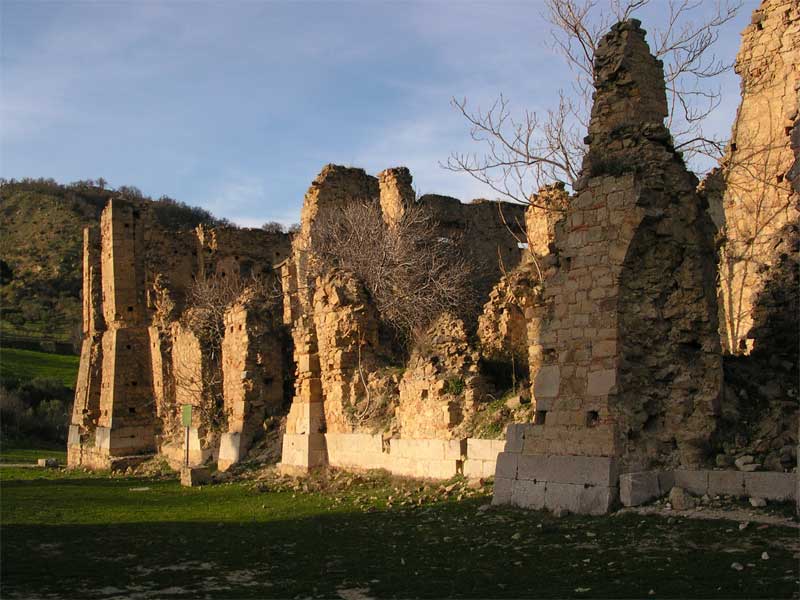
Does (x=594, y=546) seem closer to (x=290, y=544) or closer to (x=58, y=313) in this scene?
(x=290, y=544)

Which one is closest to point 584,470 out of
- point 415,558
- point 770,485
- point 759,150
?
point 770,485

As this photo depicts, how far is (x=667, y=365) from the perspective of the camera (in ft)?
31.7

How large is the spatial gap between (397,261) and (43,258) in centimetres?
4610

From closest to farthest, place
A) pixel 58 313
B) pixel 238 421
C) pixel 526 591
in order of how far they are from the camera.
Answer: pixel 526 591, pixel 238 421, pixel 58 313

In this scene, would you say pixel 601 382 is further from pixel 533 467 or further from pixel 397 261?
pixel 397 261

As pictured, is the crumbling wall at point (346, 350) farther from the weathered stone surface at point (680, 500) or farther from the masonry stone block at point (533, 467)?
the weathered stone surface at point (680, 500)

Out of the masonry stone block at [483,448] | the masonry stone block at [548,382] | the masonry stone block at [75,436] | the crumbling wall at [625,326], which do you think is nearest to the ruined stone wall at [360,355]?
the masonry stone block at [483,448]

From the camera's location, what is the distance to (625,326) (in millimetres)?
9625

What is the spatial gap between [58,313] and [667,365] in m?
50.8

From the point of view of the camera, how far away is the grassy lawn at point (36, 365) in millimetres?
40875

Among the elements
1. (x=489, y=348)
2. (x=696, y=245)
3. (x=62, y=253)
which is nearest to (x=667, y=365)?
(x=696, y=245)

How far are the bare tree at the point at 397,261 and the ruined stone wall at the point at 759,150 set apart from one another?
5766 mm

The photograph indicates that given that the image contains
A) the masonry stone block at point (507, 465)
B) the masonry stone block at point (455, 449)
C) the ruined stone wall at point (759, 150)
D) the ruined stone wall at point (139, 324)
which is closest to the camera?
the masonry stone block at point (507, 465)

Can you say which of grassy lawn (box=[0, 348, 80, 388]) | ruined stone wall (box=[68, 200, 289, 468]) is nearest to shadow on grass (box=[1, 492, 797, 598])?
ruined stone wall (box=[68, 200, 289, 468])
